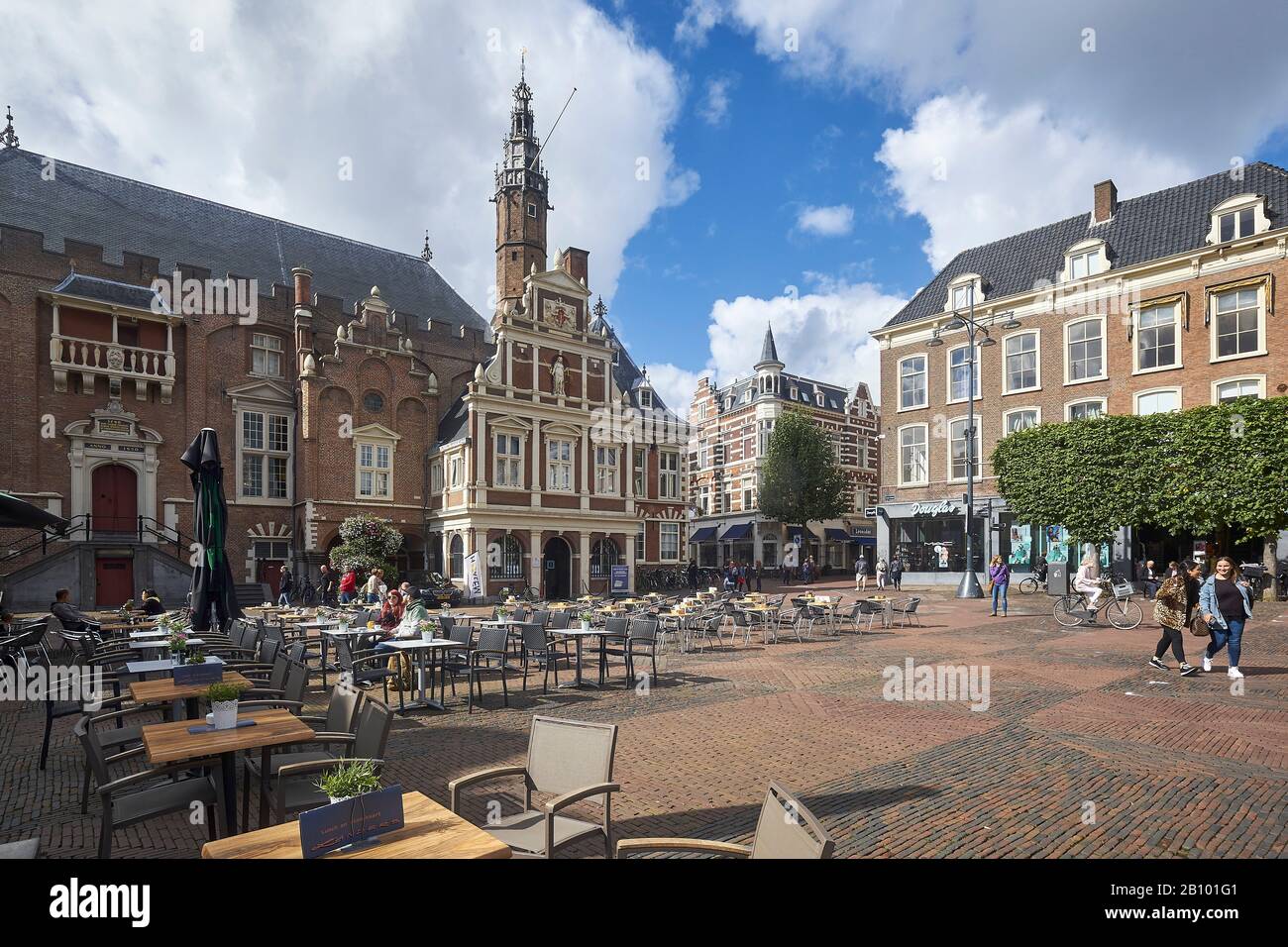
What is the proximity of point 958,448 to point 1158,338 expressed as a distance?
28.4ft

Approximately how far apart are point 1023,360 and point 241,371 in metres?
32.4

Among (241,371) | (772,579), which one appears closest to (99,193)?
(241,371)

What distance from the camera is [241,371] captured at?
91.4 feet

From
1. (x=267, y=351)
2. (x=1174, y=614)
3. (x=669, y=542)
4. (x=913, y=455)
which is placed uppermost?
(x=267, y=351)

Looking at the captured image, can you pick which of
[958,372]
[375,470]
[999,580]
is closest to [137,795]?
[999,580]

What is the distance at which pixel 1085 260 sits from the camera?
3059 centimetres

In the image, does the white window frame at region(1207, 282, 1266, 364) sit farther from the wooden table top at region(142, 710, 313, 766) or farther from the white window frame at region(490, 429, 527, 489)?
the wooden table top at region(142, 710, 313, 766)

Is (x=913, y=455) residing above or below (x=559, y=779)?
above

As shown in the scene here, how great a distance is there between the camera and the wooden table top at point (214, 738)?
13.9 feet

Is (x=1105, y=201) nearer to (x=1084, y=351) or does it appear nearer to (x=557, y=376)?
(x=1084, y=351)

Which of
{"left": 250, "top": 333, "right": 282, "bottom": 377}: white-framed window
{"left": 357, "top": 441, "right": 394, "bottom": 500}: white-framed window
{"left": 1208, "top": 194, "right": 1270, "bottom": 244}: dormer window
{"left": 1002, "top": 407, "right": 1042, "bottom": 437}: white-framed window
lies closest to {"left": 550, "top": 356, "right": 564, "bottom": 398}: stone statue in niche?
{"left": 357, "top": 441, "right": 394, "bottom": 500}: white-framed window

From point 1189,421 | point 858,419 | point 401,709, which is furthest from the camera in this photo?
point 858,419
